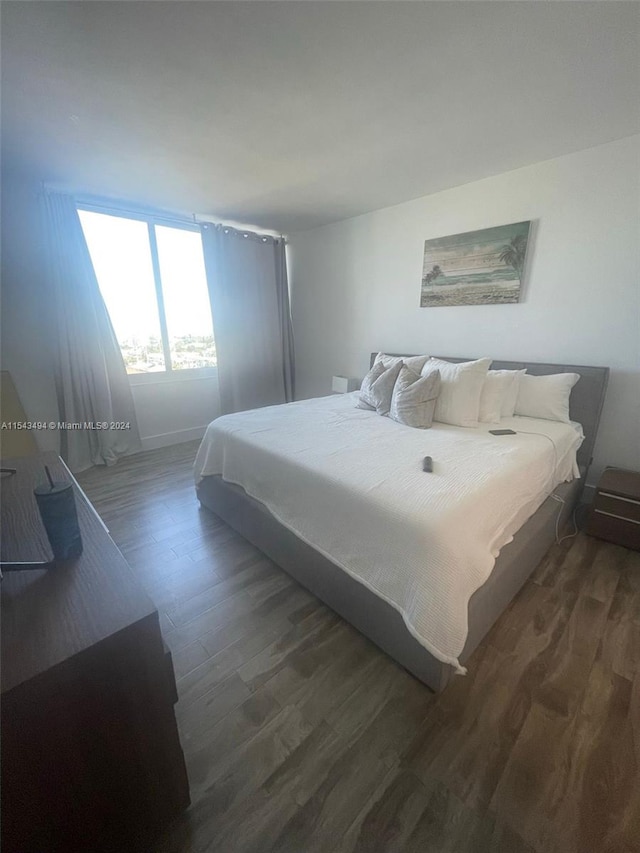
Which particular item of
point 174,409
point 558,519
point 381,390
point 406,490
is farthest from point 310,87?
point 174,409

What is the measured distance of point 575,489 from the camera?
7.29 feet

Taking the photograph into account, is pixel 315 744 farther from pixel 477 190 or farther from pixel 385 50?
pixel 477 190

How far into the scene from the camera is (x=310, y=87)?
1598mm

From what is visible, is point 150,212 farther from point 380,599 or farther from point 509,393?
point 380,599

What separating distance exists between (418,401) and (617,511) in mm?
1352

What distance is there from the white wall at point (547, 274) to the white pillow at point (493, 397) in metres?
0.52

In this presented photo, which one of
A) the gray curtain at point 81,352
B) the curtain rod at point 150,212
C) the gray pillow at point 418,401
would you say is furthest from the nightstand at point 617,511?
the curtain rod at point 150,212

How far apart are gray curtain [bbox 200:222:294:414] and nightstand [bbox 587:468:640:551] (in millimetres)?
3534

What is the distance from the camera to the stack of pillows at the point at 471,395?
221 centimetres

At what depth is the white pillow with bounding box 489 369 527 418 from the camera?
2332 millimetres

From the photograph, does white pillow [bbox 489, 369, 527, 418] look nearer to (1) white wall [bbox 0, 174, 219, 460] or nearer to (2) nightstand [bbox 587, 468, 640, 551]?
(2) nightstand [bbox 587, 468, 640, 551]

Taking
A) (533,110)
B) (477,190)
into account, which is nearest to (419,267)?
(477,190)

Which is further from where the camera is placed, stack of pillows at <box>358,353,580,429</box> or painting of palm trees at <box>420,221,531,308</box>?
painting of palm trees at <box>420,221,531,308</box>

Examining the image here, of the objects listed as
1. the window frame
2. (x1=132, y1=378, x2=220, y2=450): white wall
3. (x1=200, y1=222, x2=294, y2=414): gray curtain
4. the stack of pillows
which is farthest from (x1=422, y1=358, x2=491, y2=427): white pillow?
(x1=132, y1=378, x2=220, y2=450): white wall
